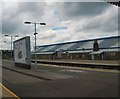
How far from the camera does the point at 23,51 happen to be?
37906 millimetres

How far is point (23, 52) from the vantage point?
1491 inches

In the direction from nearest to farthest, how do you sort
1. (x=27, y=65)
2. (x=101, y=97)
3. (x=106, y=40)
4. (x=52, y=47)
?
(x=101, y=97), (x=27, y=65), (x=106, y=40), (x=52, y=47)

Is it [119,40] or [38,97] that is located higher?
[119,40]

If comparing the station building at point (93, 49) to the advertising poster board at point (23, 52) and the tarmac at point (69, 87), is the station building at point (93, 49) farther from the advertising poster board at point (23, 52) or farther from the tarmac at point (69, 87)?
the tarmac at point (69, 87)

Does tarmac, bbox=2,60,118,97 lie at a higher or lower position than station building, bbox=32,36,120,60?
lower

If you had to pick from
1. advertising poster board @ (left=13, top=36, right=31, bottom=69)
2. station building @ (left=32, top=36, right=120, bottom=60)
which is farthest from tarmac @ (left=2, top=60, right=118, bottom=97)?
station building @ (left=32, top=36, right=120, bottom=60)

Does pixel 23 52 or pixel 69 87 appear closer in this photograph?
pixel 69 87

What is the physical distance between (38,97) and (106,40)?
90.1m

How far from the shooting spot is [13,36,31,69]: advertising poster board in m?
35.8

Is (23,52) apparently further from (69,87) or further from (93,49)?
(93,49)

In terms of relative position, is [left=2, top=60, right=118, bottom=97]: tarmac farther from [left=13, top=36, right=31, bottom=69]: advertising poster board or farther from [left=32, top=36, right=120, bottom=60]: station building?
[left=32, top=36, right=120, bottom=60]: station building

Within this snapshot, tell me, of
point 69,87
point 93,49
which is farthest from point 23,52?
point 93,49

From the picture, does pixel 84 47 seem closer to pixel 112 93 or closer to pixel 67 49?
pixel 67 49

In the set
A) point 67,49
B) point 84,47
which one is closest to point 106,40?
point 84,47
